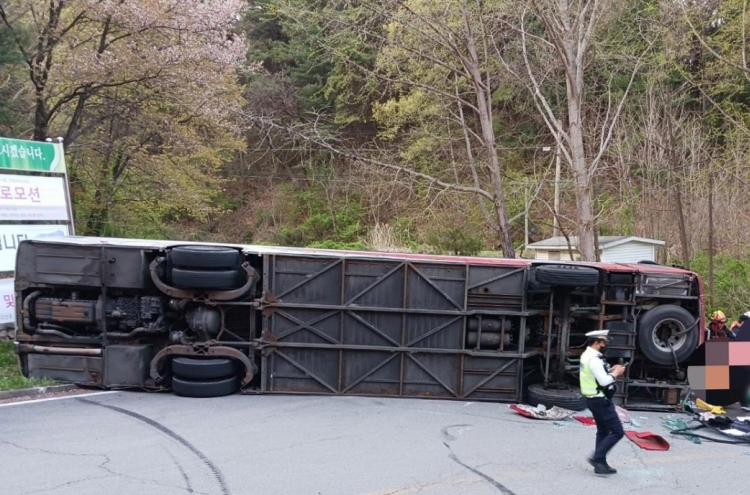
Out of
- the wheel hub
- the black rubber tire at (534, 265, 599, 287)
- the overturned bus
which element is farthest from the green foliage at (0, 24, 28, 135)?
the wheel hub

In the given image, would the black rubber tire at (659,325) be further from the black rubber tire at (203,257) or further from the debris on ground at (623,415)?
the black rubber tire at (203,257)

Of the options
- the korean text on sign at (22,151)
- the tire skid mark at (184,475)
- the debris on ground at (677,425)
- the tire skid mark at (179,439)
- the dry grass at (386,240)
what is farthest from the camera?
the dry grass at (386,240)

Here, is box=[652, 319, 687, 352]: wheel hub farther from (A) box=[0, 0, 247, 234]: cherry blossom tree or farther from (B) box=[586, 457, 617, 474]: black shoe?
(A) box=[0, 0, 247, 234]: cherry blossom tree

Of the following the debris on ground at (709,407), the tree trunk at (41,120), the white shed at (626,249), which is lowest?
the debris on ground at (709,407)

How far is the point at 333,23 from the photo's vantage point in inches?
600

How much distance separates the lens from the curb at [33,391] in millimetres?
8664

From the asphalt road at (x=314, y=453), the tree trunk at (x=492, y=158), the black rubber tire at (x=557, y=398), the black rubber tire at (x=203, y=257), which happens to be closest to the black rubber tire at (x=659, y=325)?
the asphalt road at (x=314, y=453)

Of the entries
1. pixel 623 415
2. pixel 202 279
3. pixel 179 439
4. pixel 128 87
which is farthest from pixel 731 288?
pixel 128 87

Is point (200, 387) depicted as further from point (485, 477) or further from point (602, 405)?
point (602, 405)

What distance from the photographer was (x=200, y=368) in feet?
29.8

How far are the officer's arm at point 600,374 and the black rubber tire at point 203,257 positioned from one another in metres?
5.52

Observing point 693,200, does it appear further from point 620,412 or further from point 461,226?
point 620,412

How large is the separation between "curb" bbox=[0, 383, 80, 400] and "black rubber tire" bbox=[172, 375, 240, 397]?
5.55 ft

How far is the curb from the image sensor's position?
28.4 ft
